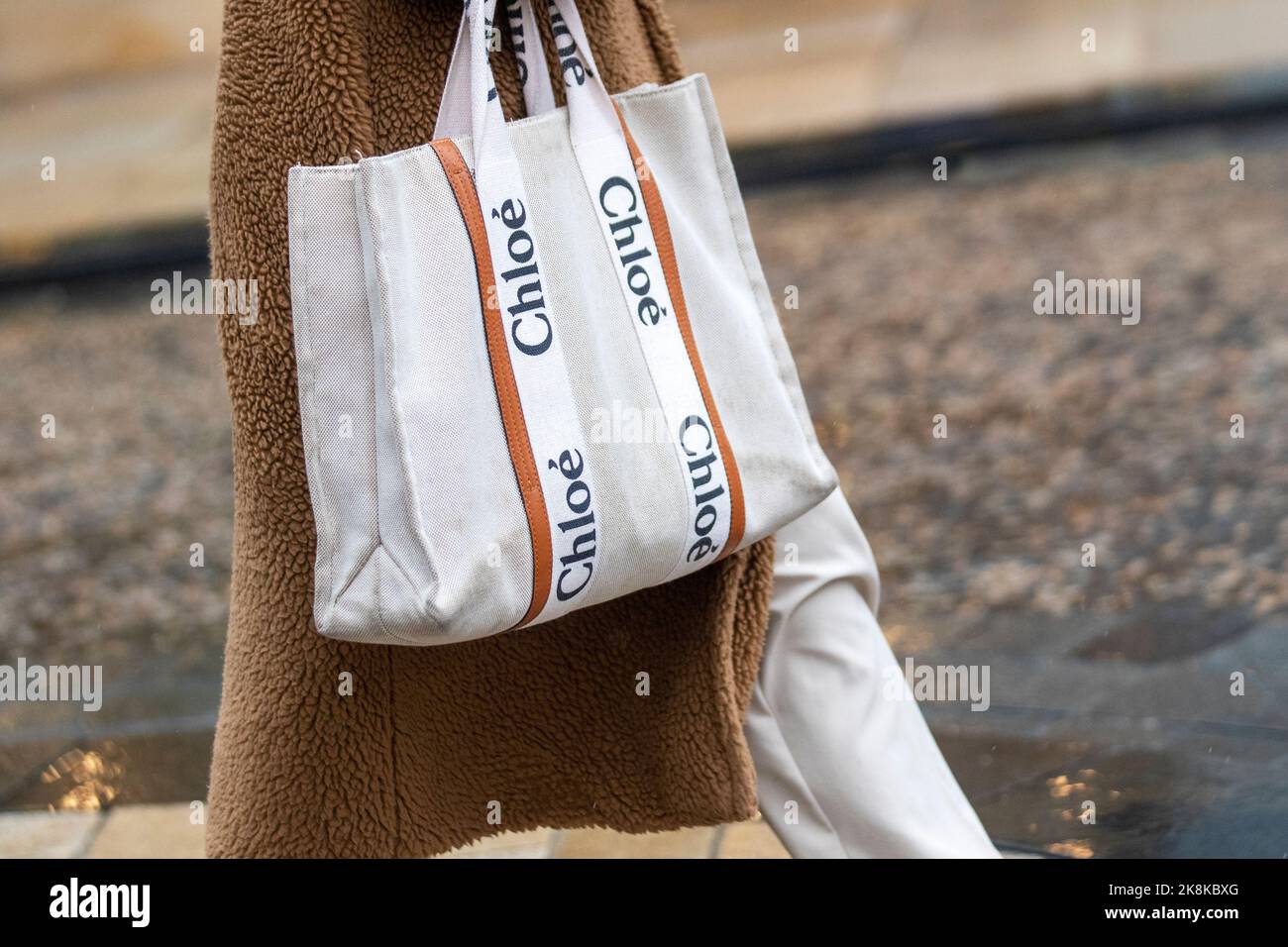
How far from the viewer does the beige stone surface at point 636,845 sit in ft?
9.15

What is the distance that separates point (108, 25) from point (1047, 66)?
23.1 ft

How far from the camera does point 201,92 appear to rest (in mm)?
11383

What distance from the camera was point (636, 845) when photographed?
2840 millimetres

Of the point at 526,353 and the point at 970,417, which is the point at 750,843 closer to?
the point at 526,353

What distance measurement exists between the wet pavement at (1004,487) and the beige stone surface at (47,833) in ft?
0.26

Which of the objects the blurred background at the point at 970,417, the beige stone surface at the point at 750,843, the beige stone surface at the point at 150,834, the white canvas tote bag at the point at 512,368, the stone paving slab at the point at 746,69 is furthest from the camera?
the stone paving slab at the point at 746,69

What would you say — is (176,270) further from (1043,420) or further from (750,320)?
(750,320)

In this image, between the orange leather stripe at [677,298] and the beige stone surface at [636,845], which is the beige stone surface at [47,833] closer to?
the beige stone surface at [636,845]

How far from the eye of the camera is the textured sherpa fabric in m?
1.63

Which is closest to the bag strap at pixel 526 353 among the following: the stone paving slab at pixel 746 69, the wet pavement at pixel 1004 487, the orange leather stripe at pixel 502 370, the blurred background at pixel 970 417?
the orange leather stripe at pixel 502 370

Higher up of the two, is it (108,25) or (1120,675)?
(108,25)

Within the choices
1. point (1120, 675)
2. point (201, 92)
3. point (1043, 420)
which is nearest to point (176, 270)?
point (201, 92)

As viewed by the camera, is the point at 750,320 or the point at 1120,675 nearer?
the point at 750,320

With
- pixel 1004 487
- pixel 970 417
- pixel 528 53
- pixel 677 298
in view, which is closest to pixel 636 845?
pixel 677 298
